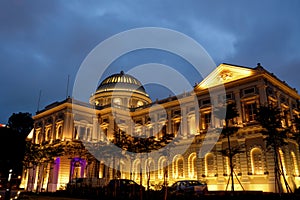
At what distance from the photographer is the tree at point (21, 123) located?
217ft

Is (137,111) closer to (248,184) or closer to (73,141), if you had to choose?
(73,141)

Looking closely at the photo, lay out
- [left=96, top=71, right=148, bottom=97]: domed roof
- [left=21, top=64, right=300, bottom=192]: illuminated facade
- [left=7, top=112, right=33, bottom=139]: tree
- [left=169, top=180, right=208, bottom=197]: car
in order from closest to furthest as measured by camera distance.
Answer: [left=169, top=180, right=208, bottom=197]: car
[left=21, top=64, right=300, bottom=192]: illuminated facade
[left=96, top=71, right=148, bottom=97]: domed roof
[left=7, top=112, right=33, bottom=139]: tree

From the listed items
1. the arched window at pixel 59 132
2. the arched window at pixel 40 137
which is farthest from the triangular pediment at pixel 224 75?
the arched window at pixel 40 137

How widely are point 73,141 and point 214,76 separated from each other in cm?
2499

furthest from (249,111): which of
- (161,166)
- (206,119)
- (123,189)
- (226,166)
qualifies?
(123,189)

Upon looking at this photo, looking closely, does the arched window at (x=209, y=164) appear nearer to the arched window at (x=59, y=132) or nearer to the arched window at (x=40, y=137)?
the arched window at (x=59, y=132)

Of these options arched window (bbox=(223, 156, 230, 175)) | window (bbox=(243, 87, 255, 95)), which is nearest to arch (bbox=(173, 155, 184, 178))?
arched window (bbox=(223, 156, 230, 175))

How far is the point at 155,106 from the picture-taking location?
1964 inches

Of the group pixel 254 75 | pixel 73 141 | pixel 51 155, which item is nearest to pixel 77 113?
pixel 73 141

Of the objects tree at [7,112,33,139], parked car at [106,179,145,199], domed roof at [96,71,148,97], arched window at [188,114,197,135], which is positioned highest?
domed roof at [96,71,148,97]

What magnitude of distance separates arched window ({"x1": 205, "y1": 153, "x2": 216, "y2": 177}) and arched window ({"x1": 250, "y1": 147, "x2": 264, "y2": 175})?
519 centimetres

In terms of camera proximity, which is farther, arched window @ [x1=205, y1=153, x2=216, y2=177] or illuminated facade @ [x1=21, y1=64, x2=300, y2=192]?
arched window @ [x1=205, y1=153, x2=216, y2=177]

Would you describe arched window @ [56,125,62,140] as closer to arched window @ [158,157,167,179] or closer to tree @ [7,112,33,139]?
tree @ [7,112,33,139]

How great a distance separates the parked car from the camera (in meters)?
26.7
